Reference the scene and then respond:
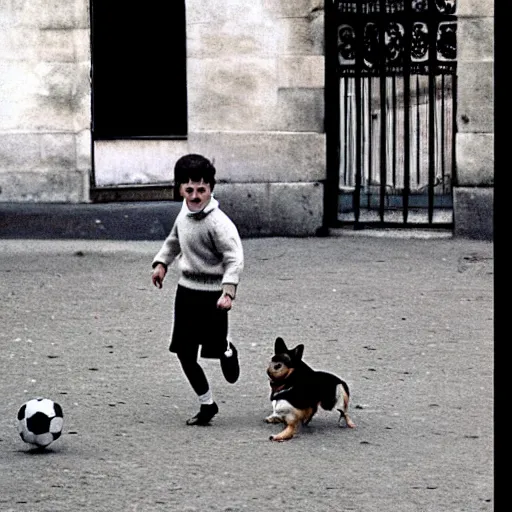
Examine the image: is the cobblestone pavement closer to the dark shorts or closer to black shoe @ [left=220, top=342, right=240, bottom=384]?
black shoe @ [left=220, top=342, right=240, bottom=384]

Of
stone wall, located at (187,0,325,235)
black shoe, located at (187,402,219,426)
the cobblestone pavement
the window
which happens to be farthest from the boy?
the window

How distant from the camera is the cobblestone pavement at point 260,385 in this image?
573cm

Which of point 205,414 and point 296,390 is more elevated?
point 296,390

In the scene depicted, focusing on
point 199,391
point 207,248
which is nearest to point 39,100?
point 207,248

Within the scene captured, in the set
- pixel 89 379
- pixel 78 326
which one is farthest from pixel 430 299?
pixel 89 379

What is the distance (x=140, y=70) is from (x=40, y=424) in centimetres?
1123

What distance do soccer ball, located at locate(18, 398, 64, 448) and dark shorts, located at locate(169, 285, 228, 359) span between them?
0.79m

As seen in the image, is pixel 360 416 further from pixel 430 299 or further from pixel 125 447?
pixel 430 299

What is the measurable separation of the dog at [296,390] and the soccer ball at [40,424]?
0.92 metres

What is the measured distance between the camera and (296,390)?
662cm

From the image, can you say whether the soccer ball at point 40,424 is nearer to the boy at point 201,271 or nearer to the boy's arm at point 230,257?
the boy at point 201,271

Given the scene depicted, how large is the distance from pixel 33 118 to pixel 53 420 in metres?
9.45

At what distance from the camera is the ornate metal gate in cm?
1381

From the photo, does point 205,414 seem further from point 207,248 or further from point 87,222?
point 87,222
